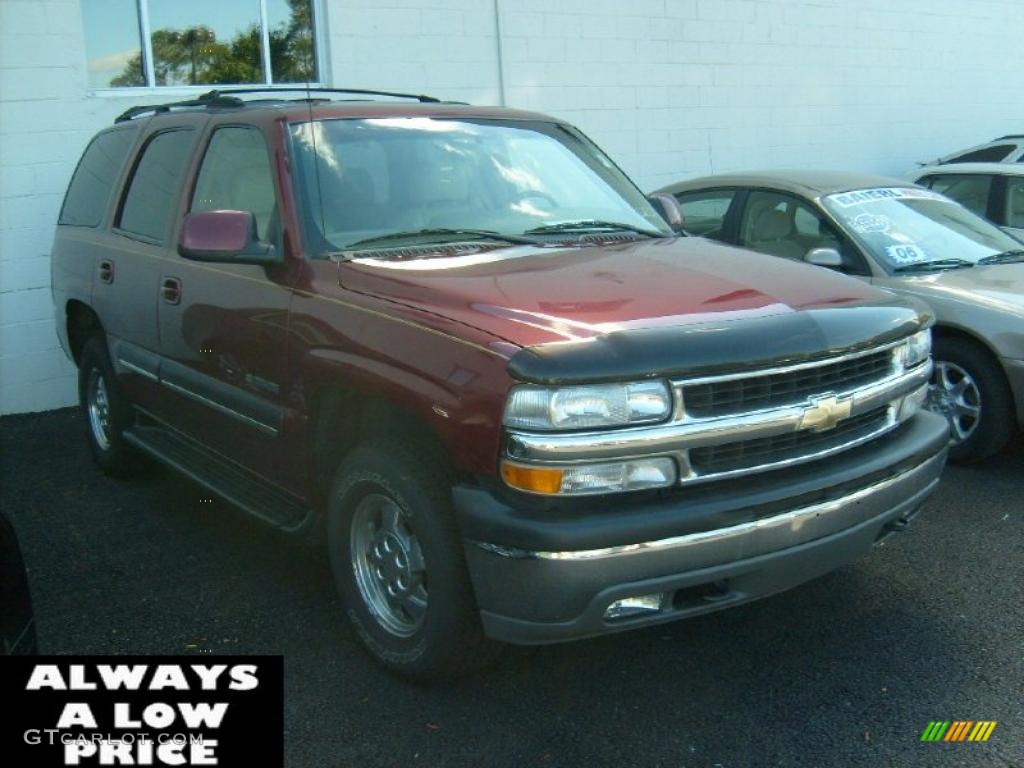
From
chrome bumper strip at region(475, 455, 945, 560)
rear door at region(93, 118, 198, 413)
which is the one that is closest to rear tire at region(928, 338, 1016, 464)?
chrome bumper strip at region(475, 455, 945, 560)

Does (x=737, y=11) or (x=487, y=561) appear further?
(x=737, y=11)

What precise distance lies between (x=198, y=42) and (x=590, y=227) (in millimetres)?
4887

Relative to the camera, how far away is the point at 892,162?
1372 cm

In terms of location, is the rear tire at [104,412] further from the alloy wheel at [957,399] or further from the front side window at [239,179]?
the alloy wheel at [957,399]

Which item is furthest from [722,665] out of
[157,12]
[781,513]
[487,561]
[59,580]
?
[157,12]

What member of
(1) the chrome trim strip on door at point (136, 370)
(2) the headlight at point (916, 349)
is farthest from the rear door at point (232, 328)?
(2) the headlight at point (916, 349)

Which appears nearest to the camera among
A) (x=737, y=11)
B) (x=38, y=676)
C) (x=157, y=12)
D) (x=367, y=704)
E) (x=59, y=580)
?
(x=38, y=676)

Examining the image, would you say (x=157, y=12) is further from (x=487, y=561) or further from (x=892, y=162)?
(x=892, y=162)

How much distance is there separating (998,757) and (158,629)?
2.97 m

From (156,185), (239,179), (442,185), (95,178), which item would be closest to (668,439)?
(442,185)

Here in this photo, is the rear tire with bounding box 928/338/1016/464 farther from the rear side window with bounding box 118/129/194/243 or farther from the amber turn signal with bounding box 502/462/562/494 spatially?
the rear side window with bounding box 118/129/194/243

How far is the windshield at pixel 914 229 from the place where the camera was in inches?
257

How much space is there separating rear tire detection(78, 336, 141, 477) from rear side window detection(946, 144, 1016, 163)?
8509 mm

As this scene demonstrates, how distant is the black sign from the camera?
106 inches
